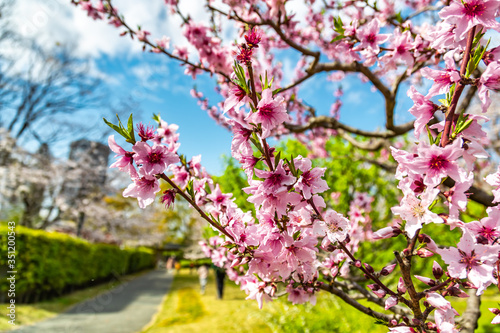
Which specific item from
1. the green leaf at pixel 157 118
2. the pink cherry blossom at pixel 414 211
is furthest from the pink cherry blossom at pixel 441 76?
the green leaf at pixel 157 118

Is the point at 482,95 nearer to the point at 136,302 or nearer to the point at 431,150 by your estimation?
the point at 431,150

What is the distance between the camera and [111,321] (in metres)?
7.50

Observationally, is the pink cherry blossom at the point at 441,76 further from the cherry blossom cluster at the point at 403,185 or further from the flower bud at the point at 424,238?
the flower bud at the point at 424,238

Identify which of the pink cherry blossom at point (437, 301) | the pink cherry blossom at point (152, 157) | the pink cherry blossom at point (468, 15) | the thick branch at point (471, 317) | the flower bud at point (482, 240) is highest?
the pink cherry blossom at point (468, 15)

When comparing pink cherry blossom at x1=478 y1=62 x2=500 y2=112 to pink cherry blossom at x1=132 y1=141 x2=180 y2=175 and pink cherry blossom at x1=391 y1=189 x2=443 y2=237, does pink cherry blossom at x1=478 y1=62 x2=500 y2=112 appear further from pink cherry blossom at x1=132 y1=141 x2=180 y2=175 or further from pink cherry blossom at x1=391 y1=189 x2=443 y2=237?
pink cherry blossom at x1=132 y1=141 x2=180 y2=175

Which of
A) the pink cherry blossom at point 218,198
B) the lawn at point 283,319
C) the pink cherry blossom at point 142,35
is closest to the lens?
the pink cherry blossom at point 218,198

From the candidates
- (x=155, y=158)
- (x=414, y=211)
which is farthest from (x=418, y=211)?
(x=155, y=158)

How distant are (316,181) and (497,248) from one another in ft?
2.29

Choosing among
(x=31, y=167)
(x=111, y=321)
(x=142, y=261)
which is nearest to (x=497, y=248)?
(x=111, y=321)

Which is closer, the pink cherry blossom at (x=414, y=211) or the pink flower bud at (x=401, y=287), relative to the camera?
the pink cherry blossom at (x=414, y=211)

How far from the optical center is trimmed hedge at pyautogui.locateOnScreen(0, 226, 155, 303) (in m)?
8.28

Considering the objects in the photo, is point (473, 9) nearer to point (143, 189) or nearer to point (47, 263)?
point (143, 189)

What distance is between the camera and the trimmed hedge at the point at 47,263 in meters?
8.28

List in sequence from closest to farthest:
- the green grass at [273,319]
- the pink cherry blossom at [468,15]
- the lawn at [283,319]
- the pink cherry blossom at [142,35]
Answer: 1. the pink cherry blossom at [468,15]
2. the pink cherry blossom at [142,35]
3. the lawn at [283,319]
4. the green grass at [273,319]
